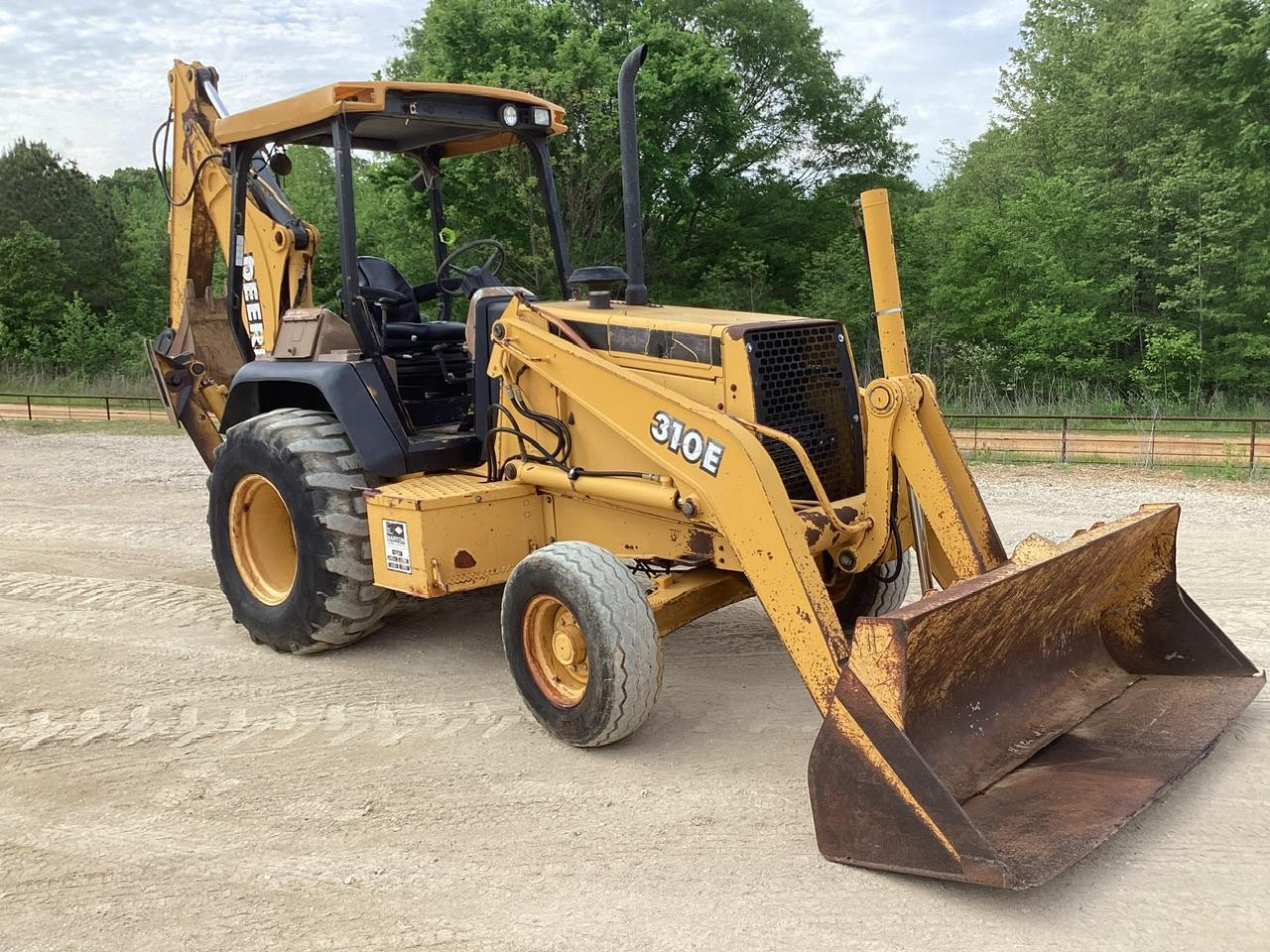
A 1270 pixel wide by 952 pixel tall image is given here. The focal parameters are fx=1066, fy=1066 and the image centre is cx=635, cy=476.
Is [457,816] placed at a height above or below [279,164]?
below

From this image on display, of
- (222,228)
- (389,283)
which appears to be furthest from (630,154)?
(222,228)

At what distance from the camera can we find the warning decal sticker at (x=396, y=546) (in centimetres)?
497

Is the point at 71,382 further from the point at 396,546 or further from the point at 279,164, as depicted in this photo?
the point at 396,546

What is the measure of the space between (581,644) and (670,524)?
0.67 meters

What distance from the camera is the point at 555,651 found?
14.4 feet

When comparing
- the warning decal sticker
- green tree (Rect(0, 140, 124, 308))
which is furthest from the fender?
green tree (Rect(0, 140, 124, 308))

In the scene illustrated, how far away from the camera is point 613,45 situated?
22688mm

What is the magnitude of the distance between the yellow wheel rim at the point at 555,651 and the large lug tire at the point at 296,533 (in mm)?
1254

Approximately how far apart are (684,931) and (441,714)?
6.61 ft

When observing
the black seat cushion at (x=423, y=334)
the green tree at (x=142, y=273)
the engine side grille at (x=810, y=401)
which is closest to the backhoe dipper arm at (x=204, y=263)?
the black seat cushion at (x=423, y=334)

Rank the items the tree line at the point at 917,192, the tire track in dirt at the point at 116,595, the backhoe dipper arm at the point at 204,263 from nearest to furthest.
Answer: the backhoe dipper arm at the point at 204,263 < the tire track in dirt at the point at 116,595 < the tree line at the point at 917,192

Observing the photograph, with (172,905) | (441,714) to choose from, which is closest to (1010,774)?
(441,714)

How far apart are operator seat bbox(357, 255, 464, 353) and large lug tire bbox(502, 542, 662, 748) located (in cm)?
199

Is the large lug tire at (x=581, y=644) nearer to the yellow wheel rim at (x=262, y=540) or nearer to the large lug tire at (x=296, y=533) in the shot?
the large lug tire at (x=296, y=533)
